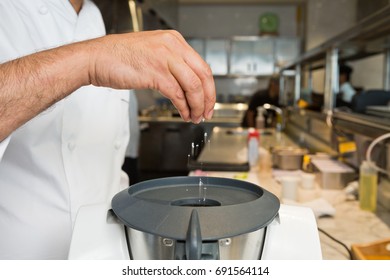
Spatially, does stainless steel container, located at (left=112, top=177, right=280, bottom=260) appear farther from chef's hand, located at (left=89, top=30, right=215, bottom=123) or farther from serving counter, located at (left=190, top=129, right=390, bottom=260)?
serving counter, located at (left=190, top=129, right=390, bottom=260)

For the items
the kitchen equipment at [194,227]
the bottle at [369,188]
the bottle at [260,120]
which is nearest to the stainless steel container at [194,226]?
the kitchen equipment at [194,227]

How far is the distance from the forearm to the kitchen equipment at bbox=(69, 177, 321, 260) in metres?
0.22

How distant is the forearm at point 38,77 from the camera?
69cm

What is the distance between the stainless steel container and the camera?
532mm

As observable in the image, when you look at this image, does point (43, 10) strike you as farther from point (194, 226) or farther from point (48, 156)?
point (194, 226)

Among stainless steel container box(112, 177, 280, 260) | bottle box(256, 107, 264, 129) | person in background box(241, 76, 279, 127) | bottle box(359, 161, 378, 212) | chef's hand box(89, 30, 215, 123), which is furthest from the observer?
person in background box(241, 76, 279, 127)

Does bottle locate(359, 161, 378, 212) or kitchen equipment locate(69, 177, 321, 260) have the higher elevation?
kitchen equipment locate(69, 177, 321, 260)

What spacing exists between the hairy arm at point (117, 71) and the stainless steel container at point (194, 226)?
19 cm

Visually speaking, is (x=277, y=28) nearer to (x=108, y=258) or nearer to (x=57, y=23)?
(x=57, y=23)

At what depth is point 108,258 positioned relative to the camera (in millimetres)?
614

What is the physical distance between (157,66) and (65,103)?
1.68 feet

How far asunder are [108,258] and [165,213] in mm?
127

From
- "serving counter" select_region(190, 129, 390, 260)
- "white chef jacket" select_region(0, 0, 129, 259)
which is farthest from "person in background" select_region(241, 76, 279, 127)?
"white chef jacket" select_region(0, 0, 129, 259)
